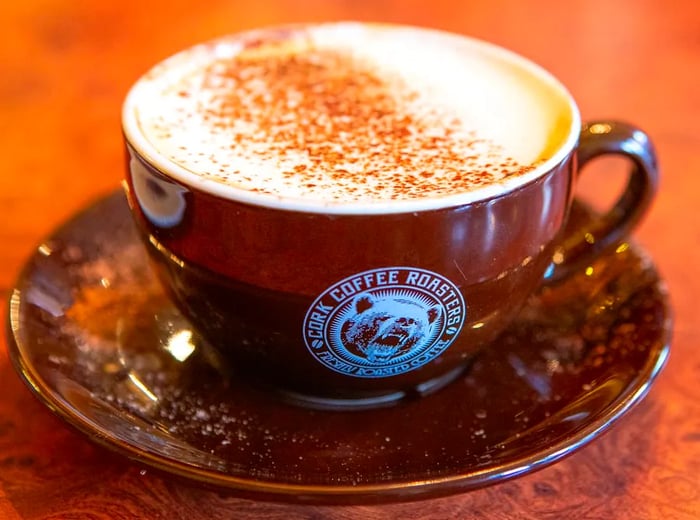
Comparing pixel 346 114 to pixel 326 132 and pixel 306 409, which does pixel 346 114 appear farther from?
pixel 306 409

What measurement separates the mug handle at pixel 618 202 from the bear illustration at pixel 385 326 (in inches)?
7.4

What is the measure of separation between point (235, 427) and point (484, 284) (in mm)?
234

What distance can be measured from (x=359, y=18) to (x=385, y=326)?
1.20m

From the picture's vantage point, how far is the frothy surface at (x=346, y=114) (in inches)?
24.1

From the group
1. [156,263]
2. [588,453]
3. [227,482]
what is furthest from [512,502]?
[156,263]

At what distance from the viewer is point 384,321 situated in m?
0.61

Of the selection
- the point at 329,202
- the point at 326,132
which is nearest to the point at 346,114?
the point at 326,132

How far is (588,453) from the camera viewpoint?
26.0 inches

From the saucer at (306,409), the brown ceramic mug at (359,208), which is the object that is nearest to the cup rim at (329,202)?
the brown ceramic mug at (359,208)

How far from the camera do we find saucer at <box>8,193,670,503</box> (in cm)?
57

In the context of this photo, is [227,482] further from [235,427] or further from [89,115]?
[89,115]

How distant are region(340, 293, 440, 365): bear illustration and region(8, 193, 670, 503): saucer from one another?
72 millimetres

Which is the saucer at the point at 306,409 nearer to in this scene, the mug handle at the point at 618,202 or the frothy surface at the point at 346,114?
the mug handle at the point at 618,202

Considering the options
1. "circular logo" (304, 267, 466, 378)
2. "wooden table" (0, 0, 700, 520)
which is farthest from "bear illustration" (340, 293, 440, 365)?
"wooden table" (0, 0, 700, 520)
